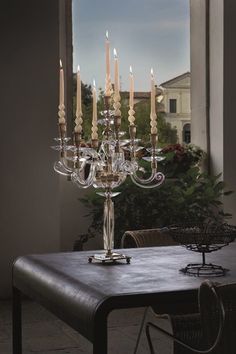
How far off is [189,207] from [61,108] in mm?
3043

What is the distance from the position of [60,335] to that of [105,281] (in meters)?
1.94

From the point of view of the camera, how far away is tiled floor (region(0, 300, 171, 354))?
13.6 feet

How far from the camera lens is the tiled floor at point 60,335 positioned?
13.6 feet

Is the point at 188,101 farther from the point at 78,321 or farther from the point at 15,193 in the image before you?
the point at 78,321

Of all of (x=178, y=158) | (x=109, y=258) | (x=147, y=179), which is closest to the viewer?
(x=109, y=258)

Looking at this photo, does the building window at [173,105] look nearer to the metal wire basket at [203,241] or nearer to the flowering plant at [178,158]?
the flowering plant at [178,158]

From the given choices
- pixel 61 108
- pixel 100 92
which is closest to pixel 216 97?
pixel 100 92

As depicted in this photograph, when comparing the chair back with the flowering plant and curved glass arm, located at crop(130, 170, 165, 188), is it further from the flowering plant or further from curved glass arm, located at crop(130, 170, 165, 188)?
the flowering plant

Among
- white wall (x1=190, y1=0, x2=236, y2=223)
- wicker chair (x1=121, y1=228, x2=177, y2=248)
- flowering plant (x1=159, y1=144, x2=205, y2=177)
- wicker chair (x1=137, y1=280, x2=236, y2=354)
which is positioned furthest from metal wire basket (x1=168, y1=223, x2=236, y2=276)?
white wall (x1=190, y1=0, x2=236, y2=223)

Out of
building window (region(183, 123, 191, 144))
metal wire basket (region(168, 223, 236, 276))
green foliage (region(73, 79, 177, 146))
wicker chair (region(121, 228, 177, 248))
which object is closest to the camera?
metal wire basket (region(168, 223, 236, 276))

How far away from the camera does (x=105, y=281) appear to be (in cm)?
264

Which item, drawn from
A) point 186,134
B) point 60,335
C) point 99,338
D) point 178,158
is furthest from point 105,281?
point 186,134

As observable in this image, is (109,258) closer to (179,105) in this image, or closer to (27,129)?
(27,129)

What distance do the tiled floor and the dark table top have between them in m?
0.96
